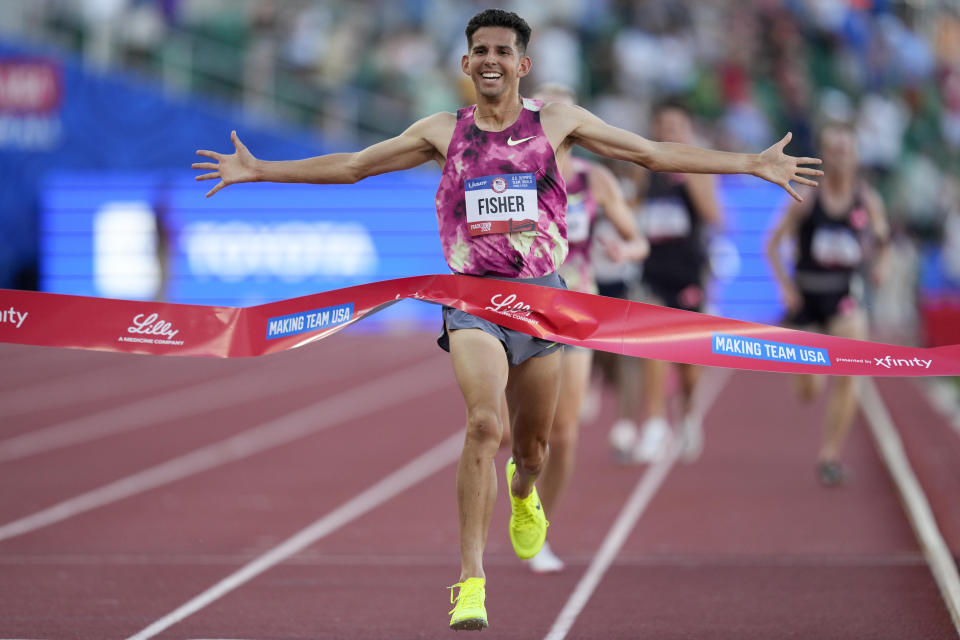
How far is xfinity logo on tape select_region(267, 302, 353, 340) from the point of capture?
5.75 meters

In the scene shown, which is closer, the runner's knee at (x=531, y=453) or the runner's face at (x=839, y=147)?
the runner's knee at (x=531, y=453)

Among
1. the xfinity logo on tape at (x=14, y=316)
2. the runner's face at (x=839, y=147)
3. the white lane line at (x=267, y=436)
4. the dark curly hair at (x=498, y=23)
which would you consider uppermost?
the dark curly hair at (x=498, y=23)

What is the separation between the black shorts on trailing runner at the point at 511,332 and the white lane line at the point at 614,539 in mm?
1150

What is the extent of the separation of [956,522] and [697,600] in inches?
101

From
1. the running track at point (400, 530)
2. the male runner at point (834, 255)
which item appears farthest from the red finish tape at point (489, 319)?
the male runner at point (834, 255)

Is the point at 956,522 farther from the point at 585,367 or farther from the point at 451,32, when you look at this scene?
the point at 451,32

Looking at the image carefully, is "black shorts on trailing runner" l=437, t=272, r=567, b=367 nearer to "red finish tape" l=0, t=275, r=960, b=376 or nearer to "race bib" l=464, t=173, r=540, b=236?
"red finish tape" l=0, t=275, r=960, b=376

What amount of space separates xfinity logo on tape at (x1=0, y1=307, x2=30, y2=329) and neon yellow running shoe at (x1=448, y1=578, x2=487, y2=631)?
80.4 inches

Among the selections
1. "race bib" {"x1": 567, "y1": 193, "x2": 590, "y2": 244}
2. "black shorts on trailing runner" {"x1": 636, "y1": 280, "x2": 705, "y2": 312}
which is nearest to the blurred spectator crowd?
"black shorts on trailing runner" {"x1": 636, "y1": 280, "x2": 705, "y2": 312}

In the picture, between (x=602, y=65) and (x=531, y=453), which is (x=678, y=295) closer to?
(x=531, y=453)

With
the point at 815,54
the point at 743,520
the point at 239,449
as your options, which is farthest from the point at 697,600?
the point at 815,54

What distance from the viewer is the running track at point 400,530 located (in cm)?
625

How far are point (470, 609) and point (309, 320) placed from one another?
136 cm

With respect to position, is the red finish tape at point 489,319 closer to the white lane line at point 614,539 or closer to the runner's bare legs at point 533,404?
the runner's bare legs at point 533,404
